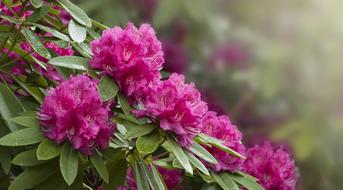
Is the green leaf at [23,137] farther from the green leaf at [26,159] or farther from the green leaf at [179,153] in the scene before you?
the green leaf at [179,153]

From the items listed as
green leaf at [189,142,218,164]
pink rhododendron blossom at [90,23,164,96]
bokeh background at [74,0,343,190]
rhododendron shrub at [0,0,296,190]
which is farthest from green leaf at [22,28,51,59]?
bokeh background at [74,0,343,190]

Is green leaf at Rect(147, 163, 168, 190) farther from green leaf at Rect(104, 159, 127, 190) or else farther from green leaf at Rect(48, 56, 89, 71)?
green leaf at Rect(48, 56, 89, 71)

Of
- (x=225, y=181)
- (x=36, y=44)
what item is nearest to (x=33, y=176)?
(x=36, y=44)

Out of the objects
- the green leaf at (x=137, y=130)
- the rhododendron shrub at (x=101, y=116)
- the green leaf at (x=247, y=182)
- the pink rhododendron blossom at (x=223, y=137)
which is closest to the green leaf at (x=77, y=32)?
the rhododendron shrub at (x=101, y=116)

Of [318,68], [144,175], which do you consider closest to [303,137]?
[318,68]

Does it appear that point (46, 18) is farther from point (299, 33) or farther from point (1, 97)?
point (299, 33)

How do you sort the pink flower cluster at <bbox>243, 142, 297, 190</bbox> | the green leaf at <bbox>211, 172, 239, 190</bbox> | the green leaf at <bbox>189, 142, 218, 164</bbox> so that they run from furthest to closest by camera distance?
the pink flower cluster at <bbox>243, 142, 297, 190</bbox> → the green leaf at <bbox>211, 172, 239, 190</bbox> → the green leaf at <bbox>189, 142, 218, 164</bbox>
